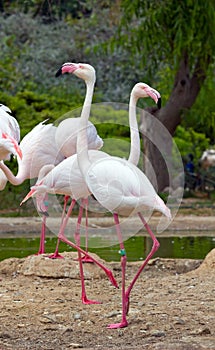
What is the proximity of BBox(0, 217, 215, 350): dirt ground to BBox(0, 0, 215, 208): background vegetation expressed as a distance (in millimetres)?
7874

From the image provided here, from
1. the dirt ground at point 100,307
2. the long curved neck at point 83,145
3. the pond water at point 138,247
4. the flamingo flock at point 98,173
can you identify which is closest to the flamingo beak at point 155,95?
the flamingo flock at point 98,173

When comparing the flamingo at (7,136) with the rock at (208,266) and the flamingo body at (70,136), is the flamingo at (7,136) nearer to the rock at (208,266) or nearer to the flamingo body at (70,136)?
the flamingo body at (70,136)

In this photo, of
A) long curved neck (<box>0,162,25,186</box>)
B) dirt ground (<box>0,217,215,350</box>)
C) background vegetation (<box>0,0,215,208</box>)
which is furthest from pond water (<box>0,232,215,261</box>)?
background vegetation (<box>0,0,215,208</box>)

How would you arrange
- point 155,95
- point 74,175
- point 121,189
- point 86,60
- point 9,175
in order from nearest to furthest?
point 121,189, point 155,95, point 74,175, point 9,175, point 86,60

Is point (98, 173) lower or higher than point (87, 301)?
higher

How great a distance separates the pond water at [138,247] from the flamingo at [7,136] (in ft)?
9.41

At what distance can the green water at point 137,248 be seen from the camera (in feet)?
36.1

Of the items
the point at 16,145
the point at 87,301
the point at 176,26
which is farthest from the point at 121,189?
the point at 176,26

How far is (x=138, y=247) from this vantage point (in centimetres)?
1196

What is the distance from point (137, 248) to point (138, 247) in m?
0.13

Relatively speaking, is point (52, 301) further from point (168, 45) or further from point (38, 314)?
point (168, 45)

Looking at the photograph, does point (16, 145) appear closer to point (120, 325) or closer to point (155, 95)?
point (155, 95)

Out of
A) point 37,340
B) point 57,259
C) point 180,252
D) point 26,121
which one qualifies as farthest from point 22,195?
point 37,340

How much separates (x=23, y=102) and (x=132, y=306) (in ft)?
41.0
